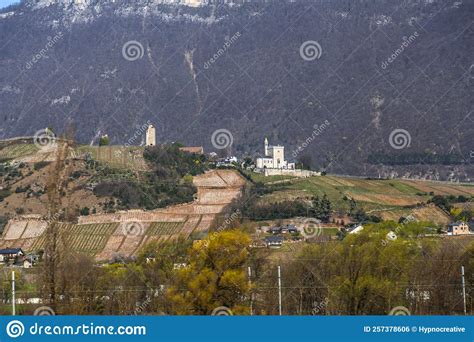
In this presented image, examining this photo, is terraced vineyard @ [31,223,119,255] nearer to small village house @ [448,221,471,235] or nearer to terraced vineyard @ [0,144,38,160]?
small village house @ [448,221,471,235]

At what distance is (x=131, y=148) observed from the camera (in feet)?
459

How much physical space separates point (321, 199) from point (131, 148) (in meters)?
35.3

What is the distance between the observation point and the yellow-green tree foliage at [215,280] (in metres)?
39.5

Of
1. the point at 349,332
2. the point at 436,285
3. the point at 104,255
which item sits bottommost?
the point at 104,255

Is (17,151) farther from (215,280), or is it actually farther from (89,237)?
(215,280)

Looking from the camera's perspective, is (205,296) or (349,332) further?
(205,296)

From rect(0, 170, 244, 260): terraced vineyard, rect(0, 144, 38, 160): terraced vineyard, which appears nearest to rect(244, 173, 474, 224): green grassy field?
rect(0, 170, 244, 260): terraced vineyard

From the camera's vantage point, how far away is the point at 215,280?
133 ft

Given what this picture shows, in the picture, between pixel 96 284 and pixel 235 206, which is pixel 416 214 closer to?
pixel 235 206

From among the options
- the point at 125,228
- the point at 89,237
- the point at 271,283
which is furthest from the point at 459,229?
the point at 271,283

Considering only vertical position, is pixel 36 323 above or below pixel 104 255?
above

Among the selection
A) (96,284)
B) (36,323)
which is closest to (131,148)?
(96,284)

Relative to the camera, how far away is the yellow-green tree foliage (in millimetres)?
39469

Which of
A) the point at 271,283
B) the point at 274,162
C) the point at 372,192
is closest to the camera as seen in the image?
the point at 271,283
